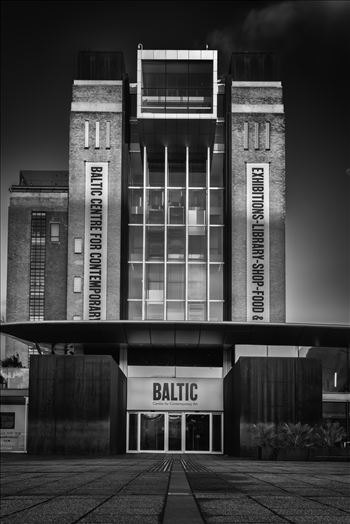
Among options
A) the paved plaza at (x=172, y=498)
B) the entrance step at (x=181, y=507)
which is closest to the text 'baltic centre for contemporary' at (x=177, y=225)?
the paved plaza at (x=172, y=498)

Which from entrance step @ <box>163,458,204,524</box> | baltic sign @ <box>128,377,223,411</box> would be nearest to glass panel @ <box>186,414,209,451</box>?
baltic sign @ <box>128,377,223,411</box>

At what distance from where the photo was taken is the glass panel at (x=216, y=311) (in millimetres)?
60719

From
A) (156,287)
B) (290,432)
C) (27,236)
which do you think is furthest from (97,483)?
(27,236)

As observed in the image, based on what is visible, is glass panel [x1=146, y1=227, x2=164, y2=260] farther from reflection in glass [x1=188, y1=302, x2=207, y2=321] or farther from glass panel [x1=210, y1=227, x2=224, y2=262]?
reflection in glass [x1=188, y1=302, x2=207, y2=321]

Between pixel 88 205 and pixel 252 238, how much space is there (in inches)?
464

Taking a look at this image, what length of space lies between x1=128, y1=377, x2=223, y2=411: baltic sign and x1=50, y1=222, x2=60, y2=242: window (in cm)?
2405

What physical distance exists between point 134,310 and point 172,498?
46.7 metres

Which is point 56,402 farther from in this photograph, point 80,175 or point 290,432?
point 80,175

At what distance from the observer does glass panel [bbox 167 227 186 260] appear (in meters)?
61.0

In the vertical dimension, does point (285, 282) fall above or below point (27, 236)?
below

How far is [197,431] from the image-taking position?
5203 centimetres

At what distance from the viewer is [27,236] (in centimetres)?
7394

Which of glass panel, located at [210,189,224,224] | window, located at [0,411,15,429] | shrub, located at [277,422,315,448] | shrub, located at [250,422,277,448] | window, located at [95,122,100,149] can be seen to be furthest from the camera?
window, located at [95,122,100,149]

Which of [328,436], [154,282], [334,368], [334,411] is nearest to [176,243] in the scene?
[154,282]
